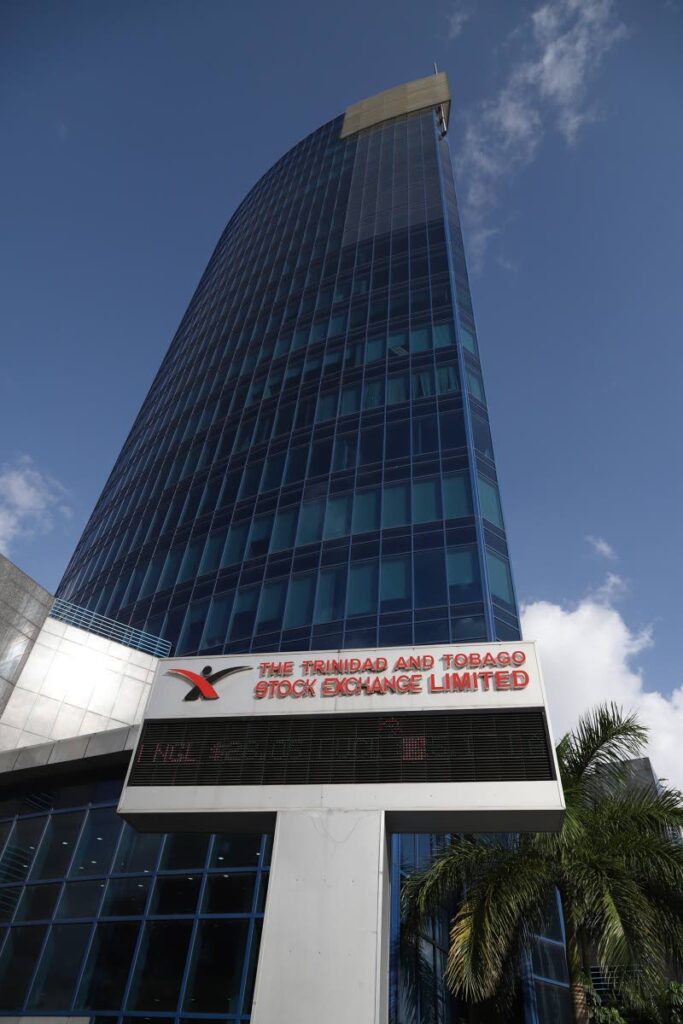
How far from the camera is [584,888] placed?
13422 mm

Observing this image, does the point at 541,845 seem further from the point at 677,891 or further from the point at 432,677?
the point at 432,677

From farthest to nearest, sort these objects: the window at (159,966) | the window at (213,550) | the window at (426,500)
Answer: the window at (213,550), the window at (426,500), the window at (159,966)

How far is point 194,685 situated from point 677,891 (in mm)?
10683

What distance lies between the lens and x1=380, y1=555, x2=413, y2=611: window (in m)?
29.9

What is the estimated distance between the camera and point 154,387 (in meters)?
69.9

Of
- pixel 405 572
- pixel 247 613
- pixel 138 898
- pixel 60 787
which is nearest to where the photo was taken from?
pixel 138 898

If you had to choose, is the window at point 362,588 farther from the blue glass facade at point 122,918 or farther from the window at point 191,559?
the blue glass facade at point 122,918

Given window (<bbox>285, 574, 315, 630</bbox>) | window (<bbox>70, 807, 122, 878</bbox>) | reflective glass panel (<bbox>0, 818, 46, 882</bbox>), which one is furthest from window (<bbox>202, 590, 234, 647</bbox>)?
window (<bbox>70, 807, 122, 878</bbox>)

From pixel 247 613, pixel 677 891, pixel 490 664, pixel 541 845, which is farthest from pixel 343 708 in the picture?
pixel 247 613

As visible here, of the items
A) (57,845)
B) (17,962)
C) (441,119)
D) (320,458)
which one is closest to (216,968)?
(17,962)

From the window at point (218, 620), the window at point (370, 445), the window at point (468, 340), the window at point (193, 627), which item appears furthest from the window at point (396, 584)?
the window at point (468, 340)

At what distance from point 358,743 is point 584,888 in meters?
5.50

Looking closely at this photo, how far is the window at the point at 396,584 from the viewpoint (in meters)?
29.9

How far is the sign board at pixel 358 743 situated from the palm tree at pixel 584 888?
2.58 m
